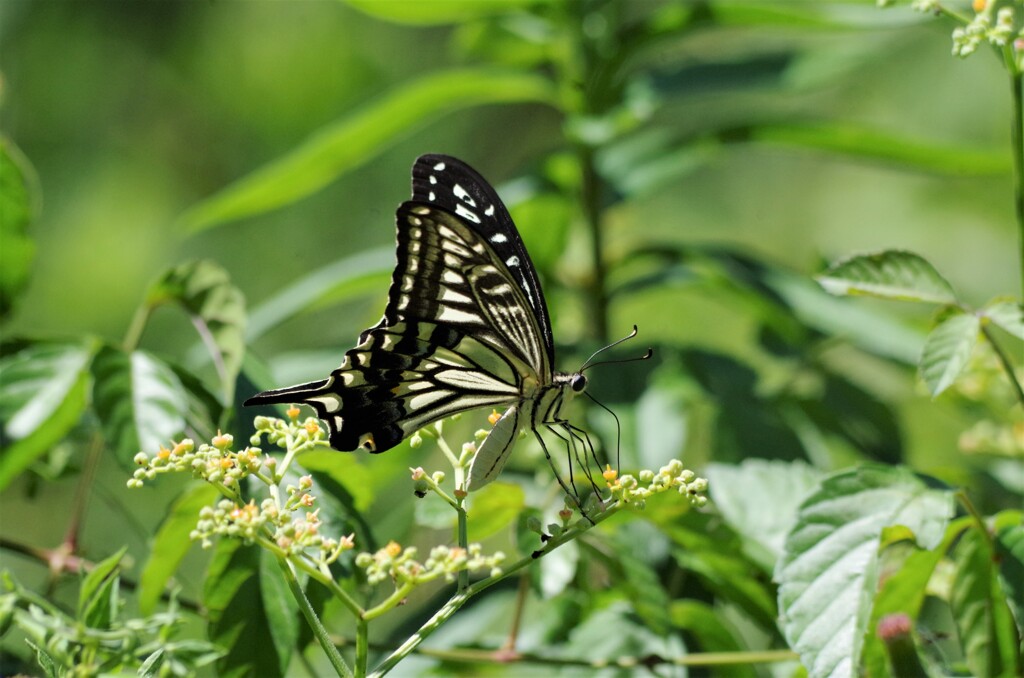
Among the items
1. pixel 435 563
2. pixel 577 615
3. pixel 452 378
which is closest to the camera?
pixel 435 563

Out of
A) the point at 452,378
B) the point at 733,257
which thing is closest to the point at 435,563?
the point at 452,378

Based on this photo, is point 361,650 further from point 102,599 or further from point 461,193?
point 461,193

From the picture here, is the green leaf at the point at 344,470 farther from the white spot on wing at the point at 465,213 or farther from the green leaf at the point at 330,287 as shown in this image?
the green leaf at the point at 330,287

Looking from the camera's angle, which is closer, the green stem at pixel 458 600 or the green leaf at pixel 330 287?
the green stem at pixel 458 600

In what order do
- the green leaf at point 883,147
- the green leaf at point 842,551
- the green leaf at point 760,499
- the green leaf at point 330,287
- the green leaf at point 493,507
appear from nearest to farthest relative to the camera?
the green leaf at point 842,551
the green leaf at point 493,507
the green leaf at point 760,499
the green leaf at point 330,287
the green leaf at point 883,147

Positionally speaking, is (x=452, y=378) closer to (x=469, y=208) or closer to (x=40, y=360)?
(x=469, y=208)

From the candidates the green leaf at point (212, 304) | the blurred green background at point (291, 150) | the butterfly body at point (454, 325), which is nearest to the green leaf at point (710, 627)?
the butterfly body at point (454, 325)

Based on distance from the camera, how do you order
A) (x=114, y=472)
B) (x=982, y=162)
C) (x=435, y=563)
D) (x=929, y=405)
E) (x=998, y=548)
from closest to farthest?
1. (x=435, y=563)
2. (x=998, y=548)
3. (x=982, y=162)
4. (x=929, y=405)
5. (x=114, y=472)
